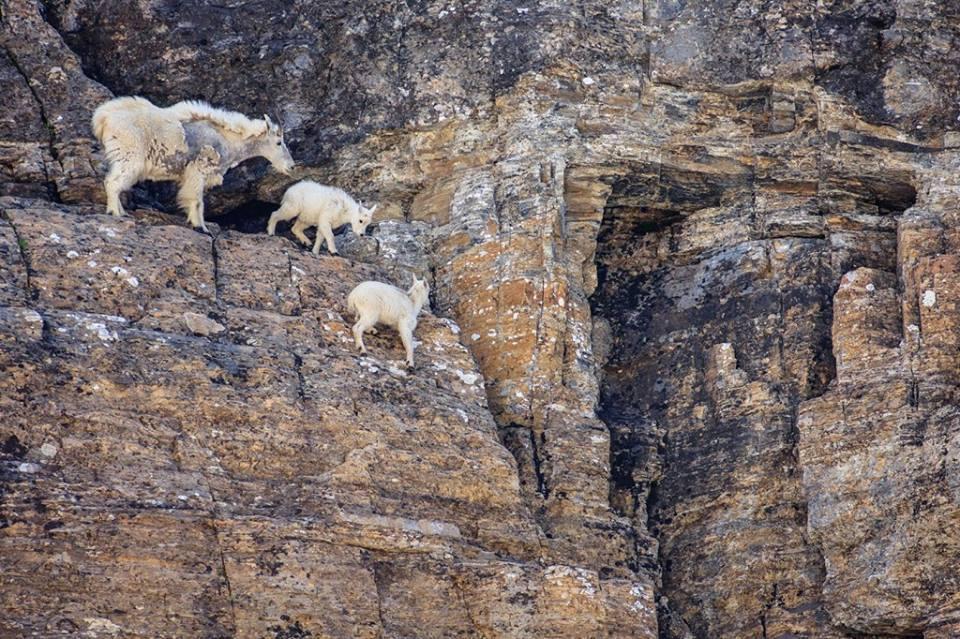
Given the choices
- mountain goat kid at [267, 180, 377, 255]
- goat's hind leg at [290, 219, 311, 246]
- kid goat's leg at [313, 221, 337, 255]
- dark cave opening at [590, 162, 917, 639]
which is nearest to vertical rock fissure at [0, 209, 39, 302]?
mountain goat kid at [267, 180, 377, 255]

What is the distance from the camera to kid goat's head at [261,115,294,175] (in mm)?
34406

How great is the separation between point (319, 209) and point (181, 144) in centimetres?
224

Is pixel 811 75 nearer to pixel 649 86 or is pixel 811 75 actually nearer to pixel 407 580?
pixel 649 86

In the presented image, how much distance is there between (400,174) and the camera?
3559 centimetres

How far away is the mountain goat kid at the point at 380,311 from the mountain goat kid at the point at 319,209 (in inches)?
77.4

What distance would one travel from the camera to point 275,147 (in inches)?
1358

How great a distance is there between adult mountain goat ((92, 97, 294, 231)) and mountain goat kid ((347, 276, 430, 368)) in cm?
256

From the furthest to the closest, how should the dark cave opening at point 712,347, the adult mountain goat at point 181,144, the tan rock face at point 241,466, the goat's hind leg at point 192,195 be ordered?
the goat's hind leg at point 192,195
the dark cave opening at point 712,347
the adult mountain goat at point 181,144
the tan rock face at point 241,466

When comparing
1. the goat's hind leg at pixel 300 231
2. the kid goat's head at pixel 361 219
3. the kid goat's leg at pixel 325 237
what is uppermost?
the kid goat's head at pixel 361 219

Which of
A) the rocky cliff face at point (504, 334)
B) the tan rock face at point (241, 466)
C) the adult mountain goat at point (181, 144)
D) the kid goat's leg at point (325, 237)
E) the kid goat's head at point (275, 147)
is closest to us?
the tan rock face at point (241, 466)

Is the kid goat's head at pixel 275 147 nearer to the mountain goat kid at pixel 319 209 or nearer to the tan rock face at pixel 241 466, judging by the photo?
the mountain goat kid at pixel 319 209

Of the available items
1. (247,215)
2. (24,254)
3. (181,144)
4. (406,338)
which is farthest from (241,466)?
(247,215)

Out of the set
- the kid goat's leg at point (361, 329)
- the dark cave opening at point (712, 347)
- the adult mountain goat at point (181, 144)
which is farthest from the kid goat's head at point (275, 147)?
the dark cave opening at point (712, 347)

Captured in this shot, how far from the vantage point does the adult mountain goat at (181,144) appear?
32.2m
